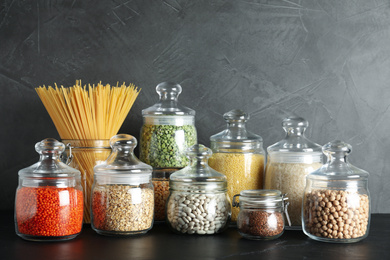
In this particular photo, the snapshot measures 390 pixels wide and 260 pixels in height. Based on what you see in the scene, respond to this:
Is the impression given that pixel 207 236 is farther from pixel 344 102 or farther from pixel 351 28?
pixel 351 28

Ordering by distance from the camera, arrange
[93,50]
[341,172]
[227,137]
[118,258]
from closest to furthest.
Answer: [118,258], [341,172], [227,137], [93,50]

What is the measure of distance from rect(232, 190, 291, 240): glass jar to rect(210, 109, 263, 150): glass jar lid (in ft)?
0.61

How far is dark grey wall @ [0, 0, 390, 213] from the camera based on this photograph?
1.49m

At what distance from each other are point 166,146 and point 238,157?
0.61 feet

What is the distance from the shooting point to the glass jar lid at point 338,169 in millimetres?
1114

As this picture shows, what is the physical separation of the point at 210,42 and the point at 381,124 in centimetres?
57

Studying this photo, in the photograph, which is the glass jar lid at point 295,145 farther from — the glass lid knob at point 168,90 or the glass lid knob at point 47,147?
the glass lid knob at point 47,147

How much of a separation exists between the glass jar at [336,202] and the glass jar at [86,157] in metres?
0.52

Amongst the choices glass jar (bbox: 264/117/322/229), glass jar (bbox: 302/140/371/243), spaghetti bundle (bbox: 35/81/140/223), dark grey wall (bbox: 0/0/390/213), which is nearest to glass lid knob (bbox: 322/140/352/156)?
glass jar (bbox: 302/140/371/243)

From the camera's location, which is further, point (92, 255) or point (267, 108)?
point (267, 108)

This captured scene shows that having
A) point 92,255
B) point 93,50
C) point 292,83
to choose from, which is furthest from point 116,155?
point 292,83

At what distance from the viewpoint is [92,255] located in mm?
976

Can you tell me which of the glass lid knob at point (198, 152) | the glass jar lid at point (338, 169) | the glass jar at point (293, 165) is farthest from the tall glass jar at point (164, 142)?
the glass jar lid at point (338, 169)

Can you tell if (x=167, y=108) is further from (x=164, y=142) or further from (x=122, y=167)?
(x=122, y=167)
